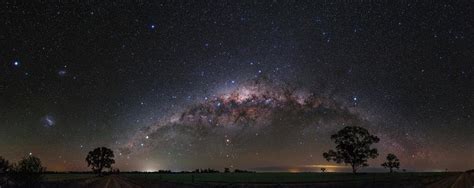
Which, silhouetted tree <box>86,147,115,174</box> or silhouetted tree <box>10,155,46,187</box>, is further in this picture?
silhouetted tree <box>86,147,115,174</box>

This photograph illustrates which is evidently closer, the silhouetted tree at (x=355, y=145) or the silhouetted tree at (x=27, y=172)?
the silhouetted tree at (x=27, y=172)

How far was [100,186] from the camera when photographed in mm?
13695

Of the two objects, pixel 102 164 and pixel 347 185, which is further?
pixel 102 164

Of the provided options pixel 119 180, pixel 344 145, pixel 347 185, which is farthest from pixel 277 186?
pixel 344 145

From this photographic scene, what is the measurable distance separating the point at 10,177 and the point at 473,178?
36.5 metres

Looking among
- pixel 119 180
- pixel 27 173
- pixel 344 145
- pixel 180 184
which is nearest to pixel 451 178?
pixel 180 184

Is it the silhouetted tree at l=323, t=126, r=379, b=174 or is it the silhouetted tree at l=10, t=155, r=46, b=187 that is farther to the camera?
the silhouetted tree at l=323, t=126, r=379, b=174

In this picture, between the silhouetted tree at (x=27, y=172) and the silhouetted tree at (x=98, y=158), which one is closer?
the silhouetted tree at (x=27, y=172)

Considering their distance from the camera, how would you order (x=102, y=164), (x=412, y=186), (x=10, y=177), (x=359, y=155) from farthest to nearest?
(x=102, y=164) → (x=359, y=155) → (x=10, y=177) → (x=412, y=186)

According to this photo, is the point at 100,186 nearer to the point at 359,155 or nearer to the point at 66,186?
the point at 66,186

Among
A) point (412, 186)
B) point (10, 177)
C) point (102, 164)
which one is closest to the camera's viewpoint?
point (412, 186)

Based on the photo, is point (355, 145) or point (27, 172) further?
point (355, 145)

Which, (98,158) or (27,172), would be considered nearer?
(27,172)

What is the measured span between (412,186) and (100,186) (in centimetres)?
1085
